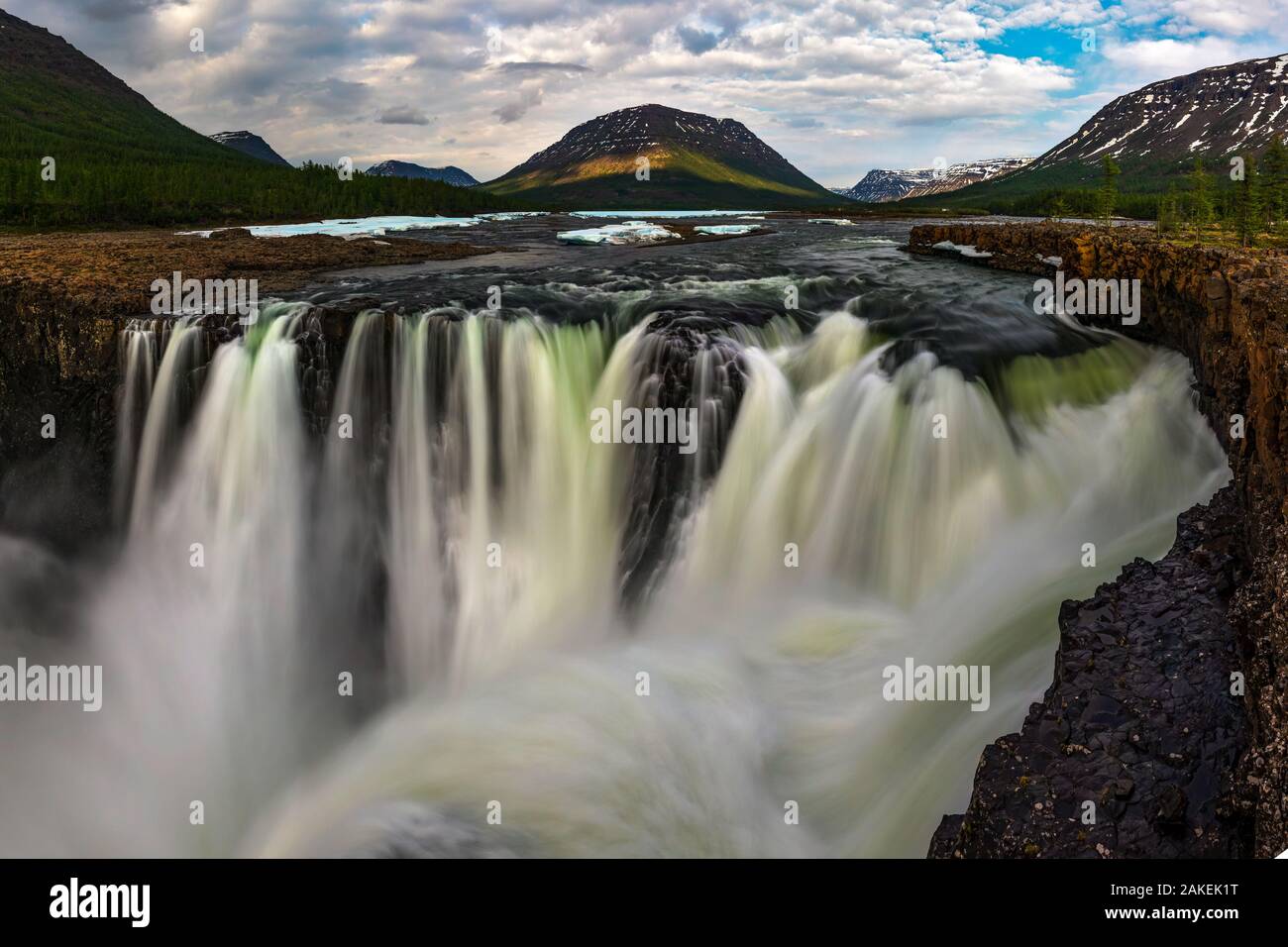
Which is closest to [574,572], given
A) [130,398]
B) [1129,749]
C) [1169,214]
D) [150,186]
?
[1129,749]

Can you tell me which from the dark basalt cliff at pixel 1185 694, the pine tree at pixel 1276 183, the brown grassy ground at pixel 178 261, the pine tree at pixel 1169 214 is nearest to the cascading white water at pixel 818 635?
the dark basalt cliff at pixel 1185 694

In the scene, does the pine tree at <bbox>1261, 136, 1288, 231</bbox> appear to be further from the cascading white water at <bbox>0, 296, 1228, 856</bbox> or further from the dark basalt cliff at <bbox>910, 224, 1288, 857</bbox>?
the dark basalt cliff at <bbox>910, 224, 1288, 857</bbox>

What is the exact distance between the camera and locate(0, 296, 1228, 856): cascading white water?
848 cm

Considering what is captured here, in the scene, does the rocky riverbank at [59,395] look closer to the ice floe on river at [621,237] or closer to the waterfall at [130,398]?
the waterfall at [130,398]

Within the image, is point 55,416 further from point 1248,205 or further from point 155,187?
point 155,187

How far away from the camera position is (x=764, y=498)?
489 inches

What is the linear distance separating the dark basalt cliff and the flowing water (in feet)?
4.32

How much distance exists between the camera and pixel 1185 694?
19.2ft

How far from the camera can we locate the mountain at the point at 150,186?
2376 inches

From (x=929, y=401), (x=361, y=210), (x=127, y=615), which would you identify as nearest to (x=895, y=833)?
(x=929, y=401)

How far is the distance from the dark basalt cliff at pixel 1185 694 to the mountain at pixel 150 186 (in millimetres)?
70079

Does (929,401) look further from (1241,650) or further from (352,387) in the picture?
(352,387)

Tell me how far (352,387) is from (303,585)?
363cm

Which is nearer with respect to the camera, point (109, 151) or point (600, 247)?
point (600, 247)
